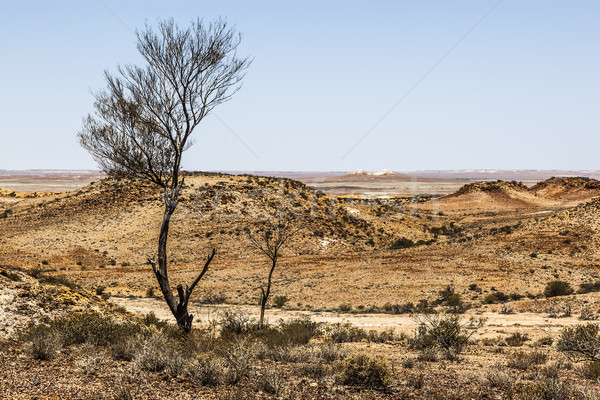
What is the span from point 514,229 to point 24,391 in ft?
128

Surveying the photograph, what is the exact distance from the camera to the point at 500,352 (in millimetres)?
11562

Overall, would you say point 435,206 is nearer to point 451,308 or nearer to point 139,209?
point 139,209

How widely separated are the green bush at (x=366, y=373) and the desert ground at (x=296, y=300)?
0.02m

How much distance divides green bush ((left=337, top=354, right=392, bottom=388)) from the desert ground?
0.02 metres

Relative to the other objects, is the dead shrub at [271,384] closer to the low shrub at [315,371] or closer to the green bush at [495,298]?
→ the low shrub at [315,371]

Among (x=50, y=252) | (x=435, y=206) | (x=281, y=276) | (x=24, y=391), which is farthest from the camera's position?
(x=435, y=206)

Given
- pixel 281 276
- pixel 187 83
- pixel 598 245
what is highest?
pixel 187 83

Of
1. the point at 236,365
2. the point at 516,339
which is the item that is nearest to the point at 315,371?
the point at 236,365

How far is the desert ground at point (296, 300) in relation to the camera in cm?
771

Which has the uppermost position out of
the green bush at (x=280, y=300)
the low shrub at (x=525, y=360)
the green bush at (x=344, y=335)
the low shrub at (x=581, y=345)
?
the low shrub at (x=581, y=345)

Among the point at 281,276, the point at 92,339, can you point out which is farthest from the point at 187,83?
the point at 281,276

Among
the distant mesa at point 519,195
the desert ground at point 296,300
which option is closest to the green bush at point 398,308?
the desert ground at point 296,300

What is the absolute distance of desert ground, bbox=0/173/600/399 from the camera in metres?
7.71

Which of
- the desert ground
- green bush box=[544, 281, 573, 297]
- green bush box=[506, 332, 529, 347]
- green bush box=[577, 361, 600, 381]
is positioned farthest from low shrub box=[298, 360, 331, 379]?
green bush box=[544, 281, 573, 297]
